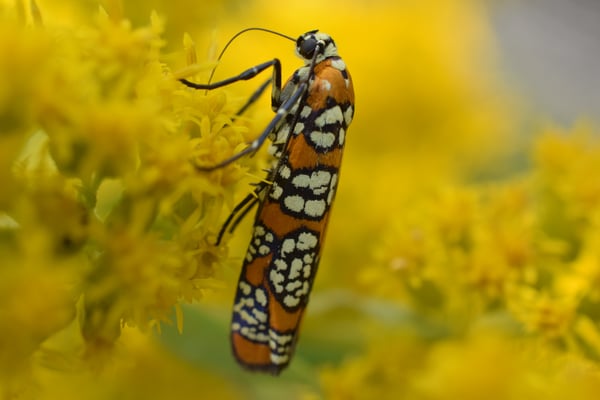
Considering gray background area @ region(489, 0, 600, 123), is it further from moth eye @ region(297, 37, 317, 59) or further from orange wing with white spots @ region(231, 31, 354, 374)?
orange wing with white spots @ region(231, 31, 354, 374)

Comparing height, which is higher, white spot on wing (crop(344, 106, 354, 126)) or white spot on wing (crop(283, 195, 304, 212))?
white spot on wing (crop(344, 106, 354, 126))

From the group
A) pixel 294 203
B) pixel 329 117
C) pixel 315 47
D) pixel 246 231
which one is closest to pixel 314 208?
pixel 294 203

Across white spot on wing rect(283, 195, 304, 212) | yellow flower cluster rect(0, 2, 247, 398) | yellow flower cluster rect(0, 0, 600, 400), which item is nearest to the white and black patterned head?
yellow flower cluster rect(0, 0, 600, 400)

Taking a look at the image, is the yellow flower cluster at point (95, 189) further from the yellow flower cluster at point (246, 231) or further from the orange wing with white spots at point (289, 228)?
the orange wing with white spots at point (289, 228)

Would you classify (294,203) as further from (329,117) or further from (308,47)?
(308,47)

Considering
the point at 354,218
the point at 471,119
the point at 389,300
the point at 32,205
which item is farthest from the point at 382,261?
the point at 471,119

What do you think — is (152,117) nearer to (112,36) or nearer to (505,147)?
(112,36)

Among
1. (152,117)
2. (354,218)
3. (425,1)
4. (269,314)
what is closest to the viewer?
(152,117)
